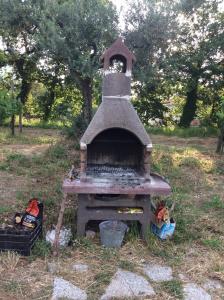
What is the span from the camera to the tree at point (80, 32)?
666 cm

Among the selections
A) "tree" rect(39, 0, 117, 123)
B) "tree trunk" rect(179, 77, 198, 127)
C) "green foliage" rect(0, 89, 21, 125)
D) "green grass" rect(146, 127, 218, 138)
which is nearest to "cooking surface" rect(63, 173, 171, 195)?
"tree" rect(39, 0, 117, 123)

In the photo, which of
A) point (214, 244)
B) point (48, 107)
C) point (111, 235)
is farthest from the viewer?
point (48, 107)

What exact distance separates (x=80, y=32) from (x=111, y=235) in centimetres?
432

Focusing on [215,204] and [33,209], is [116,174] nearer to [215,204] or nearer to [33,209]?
[33,209]

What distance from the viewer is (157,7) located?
7098 millimetres

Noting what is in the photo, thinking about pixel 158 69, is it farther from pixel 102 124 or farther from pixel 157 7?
pixel 102 124

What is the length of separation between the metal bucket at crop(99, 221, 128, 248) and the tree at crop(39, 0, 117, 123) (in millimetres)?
3679

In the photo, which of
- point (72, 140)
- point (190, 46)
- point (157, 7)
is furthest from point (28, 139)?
point (190, 46)

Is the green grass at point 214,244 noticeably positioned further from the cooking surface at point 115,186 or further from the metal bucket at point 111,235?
the metal bucket at point 111,235

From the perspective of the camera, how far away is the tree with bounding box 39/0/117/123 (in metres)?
6.66

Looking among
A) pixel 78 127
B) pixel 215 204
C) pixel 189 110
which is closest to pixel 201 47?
pixel 189 110

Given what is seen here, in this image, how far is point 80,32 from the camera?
6.71 meters

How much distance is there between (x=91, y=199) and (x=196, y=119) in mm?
12674

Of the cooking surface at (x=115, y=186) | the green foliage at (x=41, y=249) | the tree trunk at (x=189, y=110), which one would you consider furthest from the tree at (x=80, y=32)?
the tree trunk at (x=189, y=110)
